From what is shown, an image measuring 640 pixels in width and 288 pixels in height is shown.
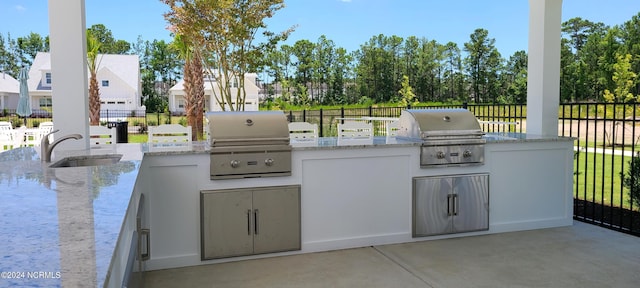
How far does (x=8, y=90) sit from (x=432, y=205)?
20.8 meters

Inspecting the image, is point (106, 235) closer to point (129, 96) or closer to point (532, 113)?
point (532, 113)

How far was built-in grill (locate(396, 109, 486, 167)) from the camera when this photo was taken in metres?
4.11

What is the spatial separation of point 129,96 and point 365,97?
10.1m

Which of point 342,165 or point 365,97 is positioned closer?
point 342,165

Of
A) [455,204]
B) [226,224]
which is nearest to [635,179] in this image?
[455,204]

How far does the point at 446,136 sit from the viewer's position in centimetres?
415

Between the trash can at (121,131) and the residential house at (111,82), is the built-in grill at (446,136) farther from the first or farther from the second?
the residential house at (111,82)

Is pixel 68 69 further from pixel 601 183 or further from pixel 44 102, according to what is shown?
pixel 44 102

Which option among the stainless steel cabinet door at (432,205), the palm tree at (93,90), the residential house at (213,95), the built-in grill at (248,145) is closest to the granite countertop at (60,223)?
the built-in grill at (248,145)

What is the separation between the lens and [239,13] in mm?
12250

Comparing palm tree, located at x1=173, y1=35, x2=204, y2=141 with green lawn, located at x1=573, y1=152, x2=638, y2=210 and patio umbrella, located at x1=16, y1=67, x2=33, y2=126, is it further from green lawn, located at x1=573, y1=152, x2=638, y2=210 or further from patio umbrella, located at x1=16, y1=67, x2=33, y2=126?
green lawn, located at x1=573, y1=152, x2=638, y2=210

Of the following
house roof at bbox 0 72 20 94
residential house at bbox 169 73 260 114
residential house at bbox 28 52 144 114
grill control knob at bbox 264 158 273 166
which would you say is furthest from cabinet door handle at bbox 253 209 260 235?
house roof at bbox 0 72 20 94

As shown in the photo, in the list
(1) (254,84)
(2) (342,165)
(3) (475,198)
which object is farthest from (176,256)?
(1) (254,84)

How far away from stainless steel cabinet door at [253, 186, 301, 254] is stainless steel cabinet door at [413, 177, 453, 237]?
1.03m
